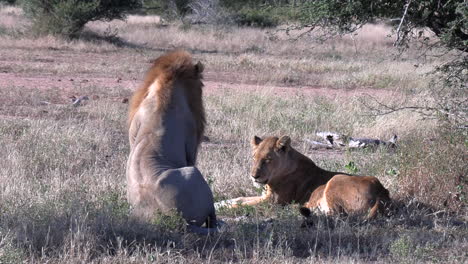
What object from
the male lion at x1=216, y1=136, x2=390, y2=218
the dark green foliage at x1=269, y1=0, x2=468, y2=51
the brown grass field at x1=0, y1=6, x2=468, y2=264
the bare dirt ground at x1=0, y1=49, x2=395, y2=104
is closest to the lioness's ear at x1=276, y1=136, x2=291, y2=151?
the male lion at x1=216, y1=136, x2=390, y2=218

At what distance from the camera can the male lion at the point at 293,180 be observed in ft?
24.0

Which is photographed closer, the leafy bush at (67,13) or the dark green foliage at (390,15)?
the dark green foliage at (390,15)

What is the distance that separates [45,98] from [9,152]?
527 centimetres

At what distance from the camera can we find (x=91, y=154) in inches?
374

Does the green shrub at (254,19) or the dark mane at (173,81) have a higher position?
the dark mane at (173,81)

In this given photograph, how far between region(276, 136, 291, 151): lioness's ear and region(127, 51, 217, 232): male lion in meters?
1.07

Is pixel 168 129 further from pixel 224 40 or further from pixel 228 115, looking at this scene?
pixel 224 40

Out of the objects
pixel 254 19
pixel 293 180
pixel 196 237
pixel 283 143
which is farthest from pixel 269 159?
pixel 254 19

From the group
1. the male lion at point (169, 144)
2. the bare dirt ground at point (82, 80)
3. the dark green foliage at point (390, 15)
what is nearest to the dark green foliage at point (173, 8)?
the bare dirt ground at point (82, 80)

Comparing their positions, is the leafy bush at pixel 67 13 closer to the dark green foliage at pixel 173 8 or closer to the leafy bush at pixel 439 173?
the dark green foliage at pixel 173 8

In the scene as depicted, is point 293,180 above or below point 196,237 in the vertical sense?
below

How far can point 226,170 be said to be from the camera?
8.73 metres

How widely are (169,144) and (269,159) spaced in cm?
157

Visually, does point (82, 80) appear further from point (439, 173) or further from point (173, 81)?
point (439, 173)
